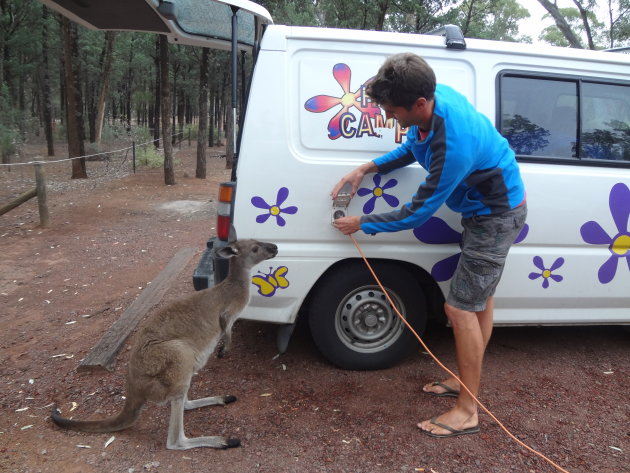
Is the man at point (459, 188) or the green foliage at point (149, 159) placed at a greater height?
the green foliage at point (149, 159)

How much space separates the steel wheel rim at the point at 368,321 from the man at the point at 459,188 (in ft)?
1.88

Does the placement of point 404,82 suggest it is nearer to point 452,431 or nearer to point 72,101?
point 452,431

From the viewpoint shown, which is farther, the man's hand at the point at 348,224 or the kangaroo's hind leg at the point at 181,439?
the man's hand at the point at 348,224

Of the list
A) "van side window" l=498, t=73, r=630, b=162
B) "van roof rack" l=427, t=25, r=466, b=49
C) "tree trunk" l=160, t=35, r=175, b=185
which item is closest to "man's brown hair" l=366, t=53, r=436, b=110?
"van roof rack" l=427, t=25, r=466, b=49

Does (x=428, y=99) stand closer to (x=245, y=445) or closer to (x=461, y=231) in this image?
(x=461, y=231)

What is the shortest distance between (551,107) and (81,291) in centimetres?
492

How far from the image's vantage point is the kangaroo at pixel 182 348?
2.58 metres

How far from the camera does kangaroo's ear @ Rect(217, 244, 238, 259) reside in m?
2.79

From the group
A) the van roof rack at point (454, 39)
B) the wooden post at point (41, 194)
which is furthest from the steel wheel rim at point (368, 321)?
the wooden post at point (41, 194)

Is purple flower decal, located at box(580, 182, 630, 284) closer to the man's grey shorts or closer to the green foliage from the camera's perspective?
the man's grey shorts

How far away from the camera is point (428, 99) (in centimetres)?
255

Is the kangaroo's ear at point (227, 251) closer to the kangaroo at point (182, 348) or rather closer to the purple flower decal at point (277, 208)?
the kangaroo at point (182, 348)

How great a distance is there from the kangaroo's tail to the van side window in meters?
2.92

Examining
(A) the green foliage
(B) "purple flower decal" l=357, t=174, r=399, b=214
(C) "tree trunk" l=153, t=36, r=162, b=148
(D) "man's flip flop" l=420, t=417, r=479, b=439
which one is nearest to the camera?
(D) "man's flip flop" l=420, t=417, r=479, b=439
